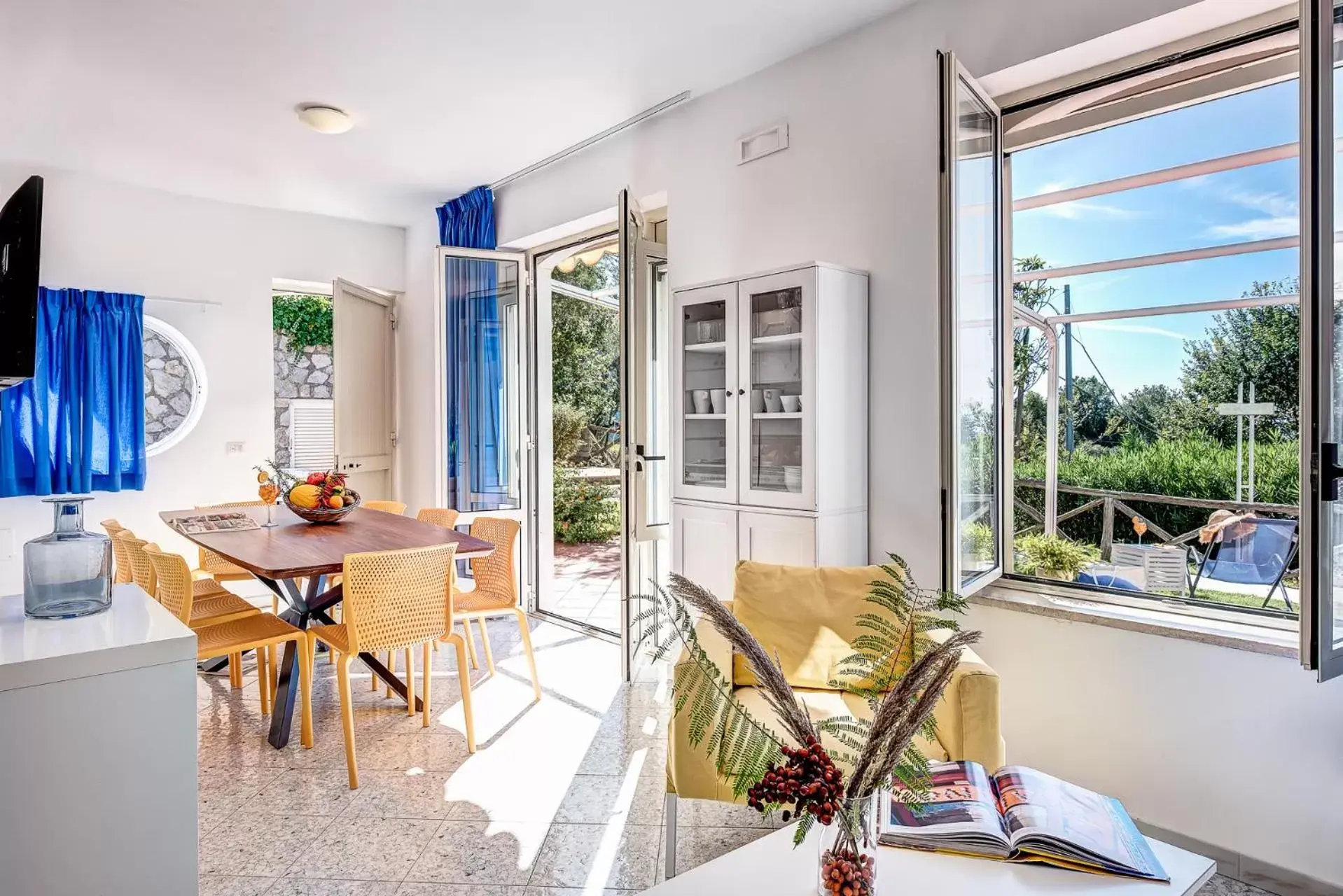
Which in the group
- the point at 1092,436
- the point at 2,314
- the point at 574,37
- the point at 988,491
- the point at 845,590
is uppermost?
the point at 574,37

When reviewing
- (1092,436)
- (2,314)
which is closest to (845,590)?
(1092,436)

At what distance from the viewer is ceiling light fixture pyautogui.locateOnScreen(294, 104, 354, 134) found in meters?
3.72

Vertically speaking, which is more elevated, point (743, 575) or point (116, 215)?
point (116, 215)

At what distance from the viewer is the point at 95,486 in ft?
15.5

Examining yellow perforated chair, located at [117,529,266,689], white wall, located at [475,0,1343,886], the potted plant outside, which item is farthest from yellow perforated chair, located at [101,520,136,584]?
the potted plant outside

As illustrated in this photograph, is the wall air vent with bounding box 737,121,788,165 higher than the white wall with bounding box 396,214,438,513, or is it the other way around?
the wall air vent with bounding box 737,121,788,165

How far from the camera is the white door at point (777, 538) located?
2.78 m

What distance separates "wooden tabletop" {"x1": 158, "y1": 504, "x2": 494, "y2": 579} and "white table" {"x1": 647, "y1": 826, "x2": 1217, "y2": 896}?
187 centimetres

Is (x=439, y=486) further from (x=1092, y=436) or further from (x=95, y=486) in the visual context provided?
(x=1092, y=436)

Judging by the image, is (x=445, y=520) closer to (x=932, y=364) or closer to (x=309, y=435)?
(x=932, y=364)

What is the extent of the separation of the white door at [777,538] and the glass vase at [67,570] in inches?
79.6

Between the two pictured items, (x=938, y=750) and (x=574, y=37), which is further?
(x=574, y=37)

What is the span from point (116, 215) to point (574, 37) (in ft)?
11.8

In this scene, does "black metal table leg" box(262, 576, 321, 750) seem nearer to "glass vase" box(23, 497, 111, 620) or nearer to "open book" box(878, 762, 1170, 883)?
"glass vase" box(23, 497, 111, 620)
